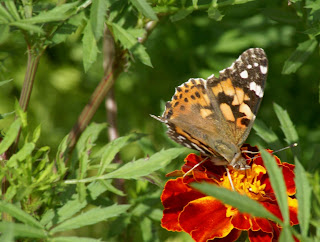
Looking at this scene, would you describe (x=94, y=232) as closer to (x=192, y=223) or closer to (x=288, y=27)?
(x=192, y=223)

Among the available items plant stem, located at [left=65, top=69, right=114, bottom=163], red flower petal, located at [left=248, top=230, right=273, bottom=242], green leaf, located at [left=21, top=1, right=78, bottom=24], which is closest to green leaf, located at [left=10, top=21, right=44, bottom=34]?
green leaf, located at [left=21, top=1, right=78, bottom=24]

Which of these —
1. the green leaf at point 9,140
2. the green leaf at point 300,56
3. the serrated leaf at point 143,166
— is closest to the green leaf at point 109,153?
the serrated leaf at point 143,166

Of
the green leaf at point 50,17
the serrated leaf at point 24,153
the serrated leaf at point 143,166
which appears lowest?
the serrated leaf at point 143,166

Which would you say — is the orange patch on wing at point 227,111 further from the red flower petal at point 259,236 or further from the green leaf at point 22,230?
the green leaf at point 22,230

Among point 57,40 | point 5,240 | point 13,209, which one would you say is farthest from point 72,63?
point 5,240

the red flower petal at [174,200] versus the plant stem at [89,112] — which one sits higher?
the plant stem at [89,112]

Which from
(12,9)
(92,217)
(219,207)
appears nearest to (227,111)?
(219,207)

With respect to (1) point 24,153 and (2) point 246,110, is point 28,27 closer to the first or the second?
(1) point 24,153
